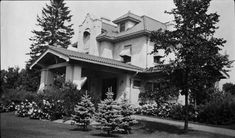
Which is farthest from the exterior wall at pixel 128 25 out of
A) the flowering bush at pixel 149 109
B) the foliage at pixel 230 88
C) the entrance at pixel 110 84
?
the foliage at pixel 230 88

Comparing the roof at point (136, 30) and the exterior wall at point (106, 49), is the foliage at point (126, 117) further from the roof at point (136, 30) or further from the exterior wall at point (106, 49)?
the exterior wall at point (106, 49)

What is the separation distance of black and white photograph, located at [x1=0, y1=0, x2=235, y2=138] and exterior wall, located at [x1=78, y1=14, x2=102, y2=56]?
0.11m

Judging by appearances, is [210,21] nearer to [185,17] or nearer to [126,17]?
[185,17]

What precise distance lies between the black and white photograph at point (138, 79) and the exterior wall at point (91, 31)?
11 centimetres

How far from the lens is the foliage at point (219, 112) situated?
1550 cm

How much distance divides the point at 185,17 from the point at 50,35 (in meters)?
27.7

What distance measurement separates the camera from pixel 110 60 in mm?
22016

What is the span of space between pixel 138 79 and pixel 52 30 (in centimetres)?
1835

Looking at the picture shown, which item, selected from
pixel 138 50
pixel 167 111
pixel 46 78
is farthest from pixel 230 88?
pixel 46 78

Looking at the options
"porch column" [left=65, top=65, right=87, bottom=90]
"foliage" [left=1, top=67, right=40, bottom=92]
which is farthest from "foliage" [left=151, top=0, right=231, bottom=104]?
"foliage" [left=1, top=67, right=40, bottom=92]

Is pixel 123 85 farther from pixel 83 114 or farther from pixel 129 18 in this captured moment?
pixel 83 114

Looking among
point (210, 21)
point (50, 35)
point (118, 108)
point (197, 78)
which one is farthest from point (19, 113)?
point (50, 35)

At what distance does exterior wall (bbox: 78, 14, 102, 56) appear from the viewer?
89.0 feet

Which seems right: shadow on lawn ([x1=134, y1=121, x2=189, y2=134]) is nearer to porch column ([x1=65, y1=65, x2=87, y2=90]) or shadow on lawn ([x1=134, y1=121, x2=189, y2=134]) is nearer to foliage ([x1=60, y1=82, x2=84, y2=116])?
foliage ([x1=60, y1=82, x2=84, y2=116])
